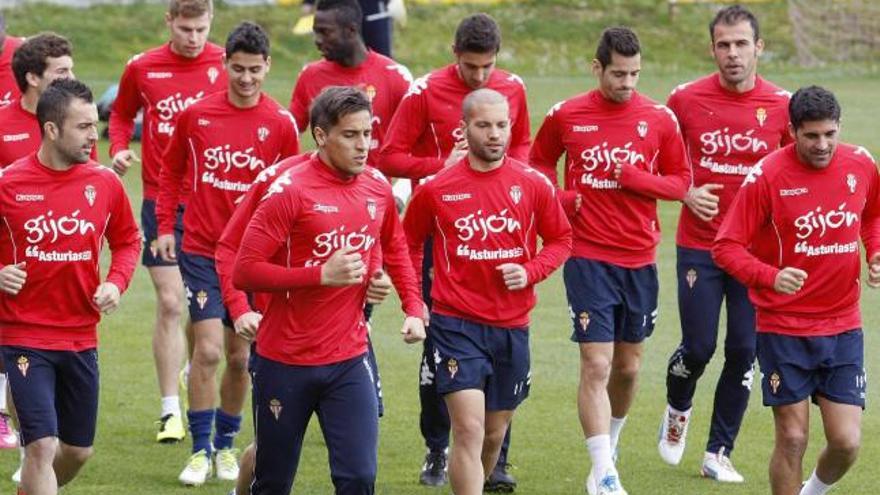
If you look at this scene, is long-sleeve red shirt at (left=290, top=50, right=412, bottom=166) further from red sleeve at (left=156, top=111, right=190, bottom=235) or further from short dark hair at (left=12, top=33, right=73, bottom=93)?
short dark hair at (left=12, top=33, right=73, bottom=93)

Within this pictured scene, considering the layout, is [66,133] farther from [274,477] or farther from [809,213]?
[809,213]

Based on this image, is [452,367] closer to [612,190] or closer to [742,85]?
[612,190]

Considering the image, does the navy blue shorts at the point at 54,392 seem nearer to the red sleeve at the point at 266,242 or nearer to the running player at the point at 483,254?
the red sleeve at the point at 266,242

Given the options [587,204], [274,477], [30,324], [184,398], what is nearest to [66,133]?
[30,324]

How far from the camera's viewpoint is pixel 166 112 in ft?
43.0

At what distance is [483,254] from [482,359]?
21.4 inches

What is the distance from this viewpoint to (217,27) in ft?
115

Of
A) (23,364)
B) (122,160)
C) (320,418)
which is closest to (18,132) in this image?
(122,160)

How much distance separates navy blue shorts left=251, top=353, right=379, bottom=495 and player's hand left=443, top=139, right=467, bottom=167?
1690mm

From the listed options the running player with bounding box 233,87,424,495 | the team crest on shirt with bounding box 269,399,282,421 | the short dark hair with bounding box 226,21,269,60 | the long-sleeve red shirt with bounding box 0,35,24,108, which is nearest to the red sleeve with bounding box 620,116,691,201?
the short dark hair with bounding box 226,21,269,60

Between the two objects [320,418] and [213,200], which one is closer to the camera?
[320,418]

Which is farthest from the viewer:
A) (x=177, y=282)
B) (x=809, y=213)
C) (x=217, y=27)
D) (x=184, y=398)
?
(x=217, y=27)

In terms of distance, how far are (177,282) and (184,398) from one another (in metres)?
1.66

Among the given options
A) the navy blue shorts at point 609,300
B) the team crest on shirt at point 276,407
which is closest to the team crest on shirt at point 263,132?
the navy blue shorts at point 609,300
